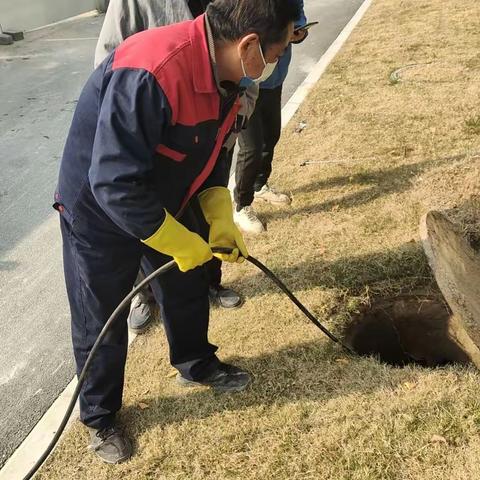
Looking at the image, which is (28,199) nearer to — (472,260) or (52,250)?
(52,250)

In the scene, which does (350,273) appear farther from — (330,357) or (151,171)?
(151,171)

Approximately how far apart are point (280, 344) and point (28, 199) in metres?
2.91

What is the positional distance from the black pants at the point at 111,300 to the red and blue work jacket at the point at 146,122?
0.64 feet

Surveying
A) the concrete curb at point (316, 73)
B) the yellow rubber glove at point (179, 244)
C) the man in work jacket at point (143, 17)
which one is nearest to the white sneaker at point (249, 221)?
the man in work jacket at point (143, 17)

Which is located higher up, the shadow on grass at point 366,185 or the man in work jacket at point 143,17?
the man in work jacket at point 143,17

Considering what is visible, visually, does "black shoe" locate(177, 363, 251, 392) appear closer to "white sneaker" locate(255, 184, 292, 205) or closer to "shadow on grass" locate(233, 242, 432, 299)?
"shadow on grass" locate(233, 242, 432, 299)

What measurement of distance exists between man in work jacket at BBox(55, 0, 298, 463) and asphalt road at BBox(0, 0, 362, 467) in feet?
2.02

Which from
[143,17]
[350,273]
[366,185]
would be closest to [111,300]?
[143,17]

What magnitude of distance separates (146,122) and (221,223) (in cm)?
72

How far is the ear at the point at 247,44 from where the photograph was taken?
5.28 feet

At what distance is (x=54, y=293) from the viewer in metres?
3.58

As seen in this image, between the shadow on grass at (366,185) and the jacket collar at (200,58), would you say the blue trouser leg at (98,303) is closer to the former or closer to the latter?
the jacket collar at (200,58)

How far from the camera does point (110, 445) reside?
241 centimetres

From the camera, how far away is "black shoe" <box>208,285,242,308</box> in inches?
126
